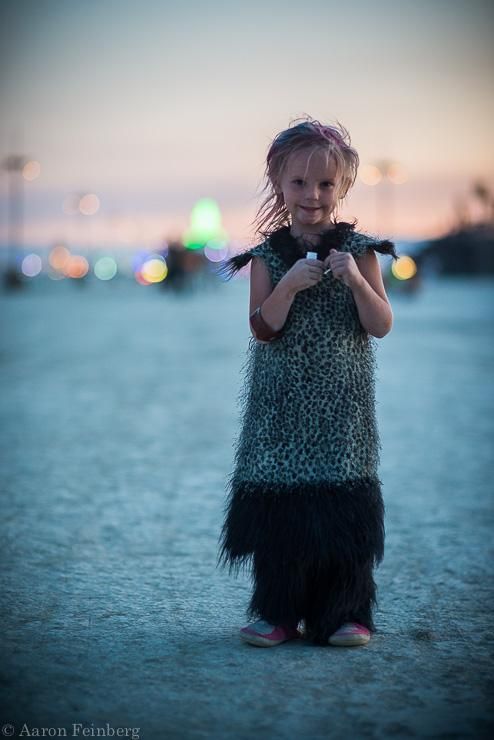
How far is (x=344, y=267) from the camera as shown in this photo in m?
3.08

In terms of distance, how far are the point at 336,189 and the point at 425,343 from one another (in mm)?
13563

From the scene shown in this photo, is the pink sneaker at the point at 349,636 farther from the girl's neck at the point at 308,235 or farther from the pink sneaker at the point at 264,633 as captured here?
the girl's neck at the point at 308,235

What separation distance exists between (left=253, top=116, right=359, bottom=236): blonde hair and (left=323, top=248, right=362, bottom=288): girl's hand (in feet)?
0.99

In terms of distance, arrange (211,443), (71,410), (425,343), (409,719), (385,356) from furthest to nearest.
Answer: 1. (425,343)
2. (385,356)
3. (71,410)
4. (211,443)
5. (409,719)

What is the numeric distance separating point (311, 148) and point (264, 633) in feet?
5.25

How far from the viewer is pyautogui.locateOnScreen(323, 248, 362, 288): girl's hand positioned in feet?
10.1

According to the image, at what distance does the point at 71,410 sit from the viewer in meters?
9.38

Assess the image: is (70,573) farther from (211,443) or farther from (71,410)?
(71,410)

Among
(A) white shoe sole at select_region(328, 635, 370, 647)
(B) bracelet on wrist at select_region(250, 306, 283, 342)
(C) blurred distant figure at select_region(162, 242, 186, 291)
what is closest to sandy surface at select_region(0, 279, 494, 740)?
(A) white shoe sole at select_region(328, 635, 370, 647)

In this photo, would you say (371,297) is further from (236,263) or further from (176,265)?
(176,265)

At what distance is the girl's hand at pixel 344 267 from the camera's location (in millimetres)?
3080

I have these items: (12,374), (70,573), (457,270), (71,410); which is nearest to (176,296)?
(457,270)

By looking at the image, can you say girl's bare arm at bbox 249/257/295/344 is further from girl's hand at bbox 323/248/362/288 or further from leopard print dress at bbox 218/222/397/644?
girl's hand at bbox 323/248/362/288

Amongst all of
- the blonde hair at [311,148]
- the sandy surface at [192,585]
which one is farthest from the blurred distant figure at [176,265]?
the blonde hair at [311,148]
